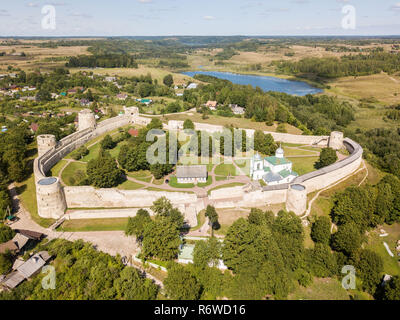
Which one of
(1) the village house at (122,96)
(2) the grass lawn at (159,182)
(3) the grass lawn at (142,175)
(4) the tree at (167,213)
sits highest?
(1) the village house at (122,96)

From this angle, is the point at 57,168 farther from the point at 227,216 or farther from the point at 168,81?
the point at 168,81

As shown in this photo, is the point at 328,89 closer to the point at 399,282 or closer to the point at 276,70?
the point at 276,70

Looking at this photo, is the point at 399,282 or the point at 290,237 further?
the point at 290,237

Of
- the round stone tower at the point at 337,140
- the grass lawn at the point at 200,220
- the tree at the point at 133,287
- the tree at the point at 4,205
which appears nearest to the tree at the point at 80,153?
the tree at the point at 4,205

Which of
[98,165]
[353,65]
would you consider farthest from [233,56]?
[98,165]

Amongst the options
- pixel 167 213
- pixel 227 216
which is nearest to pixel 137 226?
pixel 167 213

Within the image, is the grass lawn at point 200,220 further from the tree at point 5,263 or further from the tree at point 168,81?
the tree at point 168,81
